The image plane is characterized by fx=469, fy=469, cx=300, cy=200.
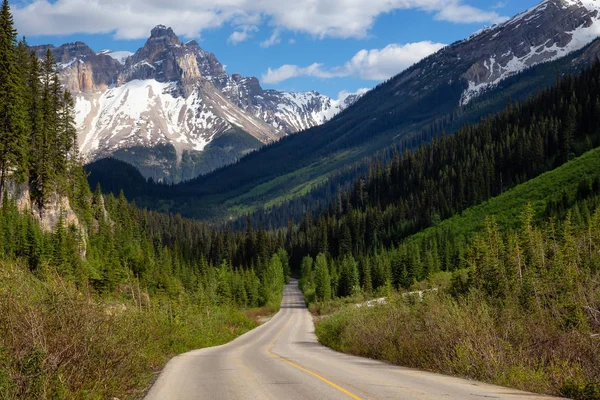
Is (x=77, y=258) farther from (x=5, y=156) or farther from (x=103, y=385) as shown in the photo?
(x=103, y=385)

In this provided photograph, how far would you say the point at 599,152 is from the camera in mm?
99875

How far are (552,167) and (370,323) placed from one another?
109 metres

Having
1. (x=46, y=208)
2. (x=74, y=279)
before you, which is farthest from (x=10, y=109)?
(x=74, y=279)

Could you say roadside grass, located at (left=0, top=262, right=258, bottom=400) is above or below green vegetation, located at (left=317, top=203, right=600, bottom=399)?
above

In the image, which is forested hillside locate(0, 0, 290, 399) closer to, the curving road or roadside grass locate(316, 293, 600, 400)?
the curving road

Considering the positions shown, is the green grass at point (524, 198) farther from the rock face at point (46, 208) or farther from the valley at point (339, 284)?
the rock face at point (46, 208)

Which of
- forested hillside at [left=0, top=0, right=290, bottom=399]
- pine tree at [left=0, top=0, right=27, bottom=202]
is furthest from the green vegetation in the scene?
pine tree at [left=0, top=0, right=27, bottom=202]

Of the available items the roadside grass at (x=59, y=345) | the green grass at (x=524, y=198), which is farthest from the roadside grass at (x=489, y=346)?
the green grass at (x=524, y=198)

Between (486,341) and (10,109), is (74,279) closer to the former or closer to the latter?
(486,341)

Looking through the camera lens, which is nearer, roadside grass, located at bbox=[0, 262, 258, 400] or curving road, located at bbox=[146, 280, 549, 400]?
roadside grass, located at bbox=[0, 262, 258, 400]

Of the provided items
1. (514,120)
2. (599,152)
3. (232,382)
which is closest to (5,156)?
(232,382)

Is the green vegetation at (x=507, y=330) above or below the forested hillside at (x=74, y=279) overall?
below

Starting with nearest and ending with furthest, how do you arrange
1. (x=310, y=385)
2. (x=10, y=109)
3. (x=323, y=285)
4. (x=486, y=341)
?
(x=310, y=385) < (x=486, y=341) < (x=10, y=109) < (x=323, y=285)

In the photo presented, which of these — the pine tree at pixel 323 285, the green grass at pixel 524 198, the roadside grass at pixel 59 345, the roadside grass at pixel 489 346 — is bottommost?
the pine tree at pixel 323 285
